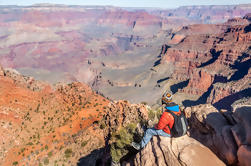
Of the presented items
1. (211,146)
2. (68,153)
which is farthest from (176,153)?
(68,153)

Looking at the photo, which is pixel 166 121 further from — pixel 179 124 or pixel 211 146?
pixel 211 146

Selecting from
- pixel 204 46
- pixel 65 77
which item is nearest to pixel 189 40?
pixel 204 46

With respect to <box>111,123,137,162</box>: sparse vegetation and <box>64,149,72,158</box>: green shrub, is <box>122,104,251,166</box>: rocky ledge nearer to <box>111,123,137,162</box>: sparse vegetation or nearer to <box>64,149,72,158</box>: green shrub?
<box>111,123,137,162</box>: sparse vegetation

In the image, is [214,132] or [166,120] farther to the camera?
[214,132]

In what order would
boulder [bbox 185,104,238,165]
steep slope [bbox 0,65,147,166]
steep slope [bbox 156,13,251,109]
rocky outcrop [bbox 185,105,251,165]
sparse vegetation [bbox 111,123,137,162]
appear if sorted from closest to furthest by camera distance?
rocky outcrop [bbox 185,105,251,165] → boulder [bbox 185,104,238,165] → sparse vegetation [bbox 111,123,137,162] → steep slope [bbox 0,65,147,166] → steep slope [bbox 156,13,251,109]

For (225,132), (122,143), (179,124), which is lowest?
(122,143)

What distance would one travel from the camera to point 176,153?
9.09m

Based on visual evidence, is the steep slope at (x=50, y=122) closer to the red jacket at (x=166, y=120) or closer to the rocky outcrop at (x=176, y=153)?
the rocky outcrop at (x=176, y=153)

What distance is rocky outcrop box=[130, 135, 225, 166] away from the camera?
8492 mm

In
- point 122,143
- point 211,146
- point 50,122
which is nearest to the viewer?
point 211,146

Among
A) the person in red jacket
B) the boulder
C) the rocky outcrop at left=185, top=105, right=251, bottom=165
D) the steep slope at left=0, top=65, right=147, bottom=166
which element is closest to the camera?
the rocky outcrop at left=185, top=105, right=251, bottom=165

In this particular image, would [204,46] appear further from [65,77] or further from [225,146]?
[225,146]

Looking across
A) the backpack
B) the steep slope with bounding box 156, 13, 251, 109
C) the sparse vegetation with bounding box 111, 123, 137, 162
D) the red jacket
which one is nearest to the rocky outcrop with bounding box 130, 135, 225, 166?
the backpack

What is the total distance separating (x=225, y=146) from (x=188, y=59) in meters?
137
